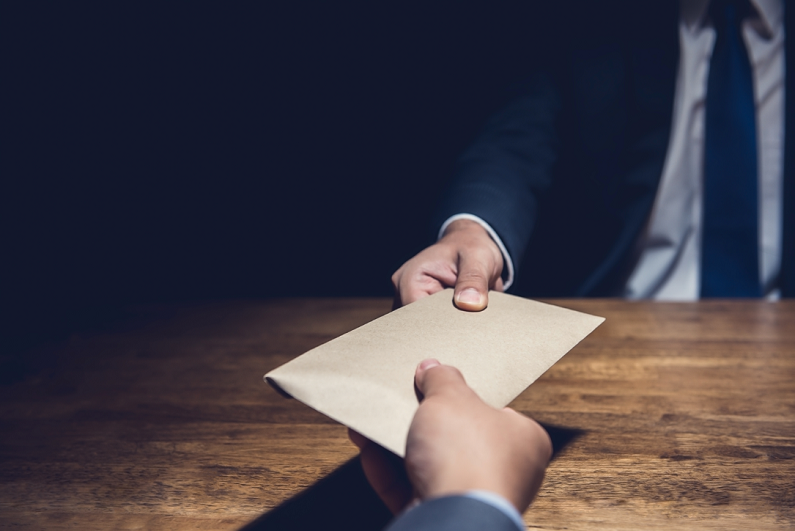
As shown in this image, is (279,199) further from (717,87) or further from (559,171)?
(717,87)

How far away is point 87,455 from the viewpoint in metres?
0.49

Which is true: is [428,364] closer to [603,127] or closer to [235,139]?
[603,127]

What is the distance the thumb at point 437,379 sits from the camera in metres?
0.30

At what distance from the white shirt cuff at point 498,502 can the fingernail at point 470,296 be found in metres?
0.20

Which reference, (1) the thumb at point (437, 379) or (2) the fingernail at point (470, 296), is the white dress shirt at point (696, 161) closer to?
(2) the fingernail at point (470, 296)

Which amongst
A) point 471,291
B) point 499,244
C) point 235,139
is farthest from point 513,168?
point 235,139

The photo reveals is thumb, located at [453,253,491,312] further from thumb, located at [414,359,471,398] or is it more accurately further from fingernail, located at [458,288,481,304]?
thumb, located at [414,359,471,398]

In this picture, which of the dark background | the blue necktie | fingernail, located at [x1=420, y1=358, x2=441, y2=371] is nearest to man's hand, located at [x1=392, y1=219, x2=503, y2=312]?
fingernail, located at [x1=420, y1=358, x2=441, y2=371]

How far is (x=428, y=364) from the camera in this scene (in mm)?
337

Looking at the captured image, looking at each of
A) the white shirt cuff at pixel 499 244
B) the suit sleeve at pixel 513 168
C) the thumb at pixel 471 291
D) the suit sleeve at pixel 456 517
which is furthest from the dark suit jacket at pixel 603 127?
the suit sleeve at pixel 456 517

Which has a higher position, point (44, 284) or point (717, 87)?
point (717, 87)

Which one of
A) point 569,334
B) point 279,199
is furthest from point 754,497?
point 279,199

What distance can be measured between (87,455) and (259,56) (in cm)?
136

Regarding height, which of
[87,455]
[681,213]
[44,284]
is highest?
[681,213]
